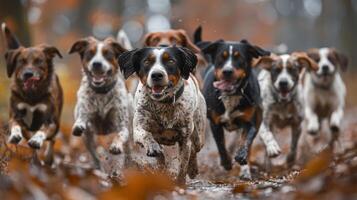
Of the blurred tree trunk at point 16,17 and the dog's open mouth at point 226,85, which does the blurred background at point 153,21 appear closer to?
the blurred tree trunk at point 16,17

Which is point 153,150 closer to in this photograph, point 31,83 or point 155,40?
point 31,83

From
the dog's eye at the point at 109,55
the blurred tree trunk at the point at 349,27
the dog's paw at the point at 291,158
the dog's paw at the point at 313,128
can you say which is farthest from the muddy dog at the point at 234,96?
the blurred tree trunk at the point at 349,27

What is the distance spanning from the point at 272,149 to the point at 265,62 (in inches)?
55.8

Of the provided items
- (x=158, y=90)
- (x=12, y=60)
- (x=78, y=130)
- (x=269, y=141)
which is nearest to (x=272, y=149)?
(x=269, y=141)

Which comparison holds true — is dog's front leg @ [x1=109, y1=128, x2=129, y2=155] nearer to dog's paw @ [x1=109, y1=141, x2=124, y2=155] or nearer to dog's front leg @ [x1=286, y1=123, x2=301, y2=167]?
dog's paw @ [x1=109, y1=141, x2=124, y2=155]

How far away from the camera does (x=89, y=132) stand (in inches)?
401

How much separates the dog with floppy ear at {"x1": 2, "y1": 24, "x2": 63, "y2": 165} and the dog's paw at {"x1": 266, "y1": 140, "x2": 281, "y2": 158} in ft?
9.27

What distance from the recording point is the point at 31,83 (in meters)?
9.59

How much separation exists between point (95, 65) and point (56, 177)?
4.56 metres

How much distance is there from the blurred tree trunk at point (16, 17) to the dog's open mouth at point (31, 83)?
18.3 ft

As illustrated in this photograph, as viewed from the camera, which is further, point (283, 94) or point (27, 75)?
point (283, 94)

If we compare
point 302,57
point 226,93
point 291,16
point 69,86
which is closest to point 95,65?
point 226,93

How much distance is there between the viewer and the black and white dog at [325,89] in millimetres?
12141

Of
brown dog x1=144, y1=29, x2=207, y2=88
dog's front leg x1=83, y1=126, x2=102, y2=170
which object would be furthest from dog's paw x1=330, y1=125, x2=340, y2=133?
dog's front leg x1=83, y1=126, x2=102, y2=170
